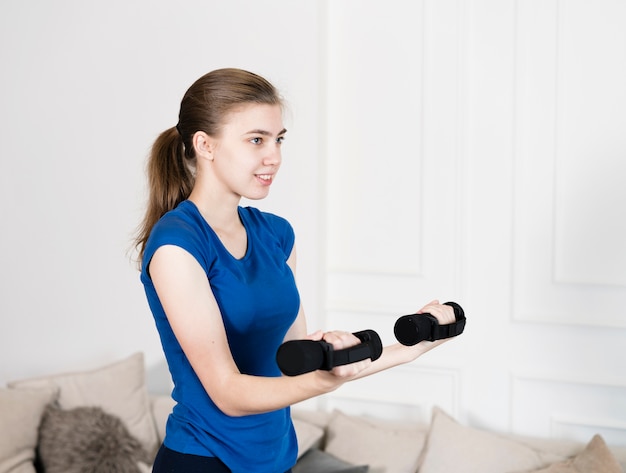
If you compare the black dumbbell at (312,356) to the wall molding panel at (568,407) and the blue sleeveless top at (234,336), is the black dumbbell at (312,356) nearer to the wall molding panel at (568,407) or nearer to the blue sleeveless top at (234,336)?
the blue sleeveless top at (234,336)

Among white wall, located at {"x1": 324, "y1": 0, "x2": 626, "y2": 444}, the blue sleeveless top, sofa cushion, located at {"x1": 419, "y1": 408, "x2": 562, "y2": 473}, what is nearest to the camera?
the blue sleeveless top

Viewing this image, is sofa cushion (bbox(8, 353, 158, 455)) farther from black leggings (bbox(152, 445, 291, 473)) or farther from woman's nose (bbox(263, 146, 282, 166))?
woman's nose (bbox(263, 146, 282, 166))

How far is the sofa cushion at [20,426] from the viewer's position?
299 cm

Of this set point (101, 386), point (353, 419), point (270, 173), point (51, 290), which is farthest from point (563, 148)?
point (51, 290)

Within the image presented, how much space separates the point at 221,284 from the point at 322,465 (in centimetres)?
159

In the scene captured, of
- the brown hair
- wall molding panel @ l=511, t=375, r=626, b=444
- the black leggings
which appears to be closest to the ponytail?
the brown hair

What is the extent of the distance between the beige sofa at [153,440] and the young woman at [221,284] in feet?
4.22

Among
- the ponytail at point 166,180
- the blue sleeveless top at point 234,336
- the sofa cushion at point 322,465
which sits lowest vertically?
the sofa cushion at point 322,465

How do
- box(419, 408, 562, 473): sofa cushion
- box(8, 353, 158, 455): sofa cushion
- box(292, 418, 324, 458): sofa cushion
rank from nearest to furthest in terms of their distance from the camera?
box(419, 408, 562, 473): sofa cushion < box(292, 418, 324, 458): sofa cushion < box(8, 353, 158, 455): sofa cushion

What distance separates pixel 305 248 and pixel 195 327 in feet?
6.18

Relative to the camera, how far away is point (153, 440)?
3287mm

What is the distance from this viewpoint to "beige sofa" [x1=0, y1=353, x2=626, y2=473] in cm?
286

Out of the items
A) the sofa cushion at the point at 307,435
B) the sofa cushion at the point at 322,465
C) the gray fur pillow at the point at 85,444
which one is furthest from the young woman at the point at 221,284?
the gray fur pillow at the point at 85,444

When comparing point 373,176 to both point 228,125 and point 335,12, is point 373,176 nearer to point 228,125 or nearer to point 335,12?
point 335,12
